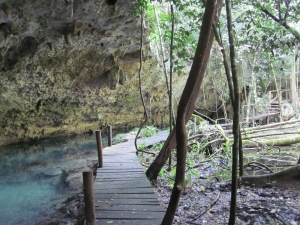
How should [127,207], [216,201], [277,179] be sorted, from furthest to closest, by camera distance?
[277,179] → [216,201] → [127,207]

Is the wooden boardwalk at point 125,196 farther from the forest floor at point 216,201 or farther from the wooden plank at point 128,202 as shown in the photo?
the forest floor at point 216,201

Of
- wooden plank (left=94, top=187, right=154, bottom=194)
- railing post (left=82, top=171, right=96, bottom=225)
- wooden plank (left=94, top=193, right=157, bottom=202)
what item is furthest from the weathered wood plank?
wooden plank (left=94, top=187, right=154, bottom=194)

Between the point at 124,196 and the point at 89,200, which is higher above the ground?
the point at 89,200

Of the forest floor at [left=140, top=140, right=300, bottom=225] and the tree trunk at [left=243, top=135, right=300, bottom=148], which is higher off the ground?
the tree trunk at [left=243, top=135, right=300, bottom=148]

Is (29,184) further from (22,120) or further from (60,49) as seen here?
(22,120)

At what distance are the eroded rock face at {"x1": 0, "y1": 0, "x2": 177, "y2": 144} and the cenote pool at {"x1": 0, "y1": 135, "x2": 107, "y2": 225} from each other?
1.57 metres

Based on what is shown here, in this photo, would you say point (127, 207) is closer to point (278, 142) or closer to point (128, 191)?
point (128, 191)

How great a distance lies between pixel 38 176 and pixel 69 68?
3.68m

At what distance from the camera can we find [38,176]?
8.57m

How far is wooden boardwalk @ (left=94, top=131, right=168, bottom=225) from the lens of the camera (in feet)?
12.8

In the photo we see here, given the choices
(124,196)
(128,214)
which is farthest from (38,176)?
(128,214)

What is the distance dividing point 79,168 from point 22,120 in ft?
16.9

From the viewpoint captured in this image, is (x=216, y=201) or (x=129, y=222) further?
(x=216, y=201)

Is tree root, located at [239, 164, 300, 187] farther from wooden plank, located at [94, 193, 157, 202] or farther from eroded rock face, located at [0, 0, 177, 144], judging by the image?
eroded rock face, located at [0, 0, 177, 144]
